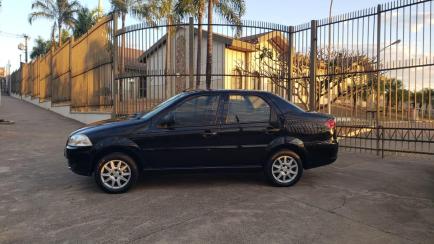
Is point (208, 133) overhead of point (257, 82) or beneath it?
beneath

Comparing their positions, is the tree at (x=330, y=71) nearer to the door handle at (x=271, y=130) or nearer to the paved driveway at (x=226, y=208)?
the paved driveway at (x=226, y=208)

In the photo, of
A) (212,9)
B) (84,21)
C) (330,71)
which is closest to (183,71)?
(330,71)

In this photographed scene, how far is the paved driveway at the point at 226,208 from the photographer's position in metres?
4.31

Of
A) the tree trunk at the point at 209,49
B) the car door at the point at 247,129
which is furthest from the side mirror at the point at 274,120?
the tree trunk at the point at 209,49

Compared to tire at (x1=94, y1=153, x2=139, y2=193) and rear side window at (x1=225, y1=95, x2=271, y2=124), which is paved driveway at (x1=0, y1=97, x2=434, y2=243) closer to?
tire at (x1=94, y1=153, x2=139, y2=193)

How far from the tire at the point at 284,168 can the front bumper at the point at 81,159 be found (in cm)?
270

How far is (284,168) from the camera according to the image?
6379 mm

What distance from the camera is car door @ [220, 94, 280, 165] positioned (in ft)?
20.3

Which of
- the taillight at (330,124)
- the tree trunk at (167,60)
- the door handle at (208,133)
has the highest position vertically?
the tree trunk at (167,60)

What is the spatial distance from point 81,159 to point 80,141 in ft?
0.87

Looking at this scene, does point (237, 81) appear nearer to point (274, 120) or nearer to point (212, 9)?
point (274, 120)

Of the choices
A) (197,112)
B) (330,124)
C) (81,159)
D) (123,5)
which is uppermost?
(123,5)

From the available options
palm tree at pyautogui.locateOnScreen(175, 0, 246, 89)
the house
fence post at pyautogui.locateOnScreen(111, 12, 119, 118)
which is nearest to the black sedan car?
the house

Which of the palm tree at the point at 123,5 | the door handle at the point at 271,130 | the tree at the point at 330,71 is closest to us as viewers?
the door handle at the point at 271,130
